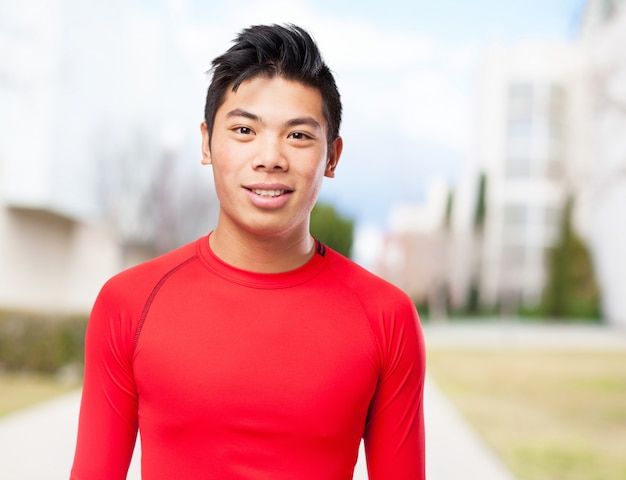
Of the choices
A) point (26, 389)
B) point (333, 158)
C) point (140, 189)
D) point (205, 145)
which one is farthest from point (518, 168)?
point (205, 145)

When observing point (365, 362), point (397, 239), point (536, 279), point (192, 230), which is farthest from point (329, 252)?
point (397, 239)

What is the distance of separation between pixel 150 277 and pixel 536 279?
31.5m

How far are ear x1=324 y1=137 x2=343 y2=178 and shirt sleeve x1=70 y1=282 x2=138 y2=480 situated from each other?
59 centimetres

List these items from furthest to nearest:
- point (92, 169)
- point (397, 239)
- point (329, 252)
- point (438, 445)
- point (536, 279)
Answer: point (397, 239)
point (536, 279)
point (92, 169)
point (438, 445)
point (329, 252)

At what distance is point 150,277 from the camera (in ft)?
6.38

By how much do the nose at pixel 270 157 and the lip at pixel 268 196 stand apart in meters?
0.04

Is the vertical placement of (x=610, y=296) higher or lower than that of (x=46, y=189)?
lower

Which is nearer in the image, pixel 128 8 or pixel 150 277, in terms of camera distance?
pixel 150 277

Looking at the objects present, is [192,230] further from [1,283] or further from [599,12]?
[599,12]

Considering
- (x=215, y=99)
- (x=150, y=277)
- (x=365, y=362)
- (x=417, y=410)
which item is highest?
(x=215, y=99)

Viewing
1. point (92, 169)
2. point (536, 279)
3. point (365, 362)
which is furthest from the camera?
point (536, 279)

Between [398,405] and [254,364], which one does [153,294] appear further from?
[398,405]

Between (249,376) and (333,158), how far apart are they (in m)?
0.59

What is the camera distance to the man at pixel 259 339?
180 cm
